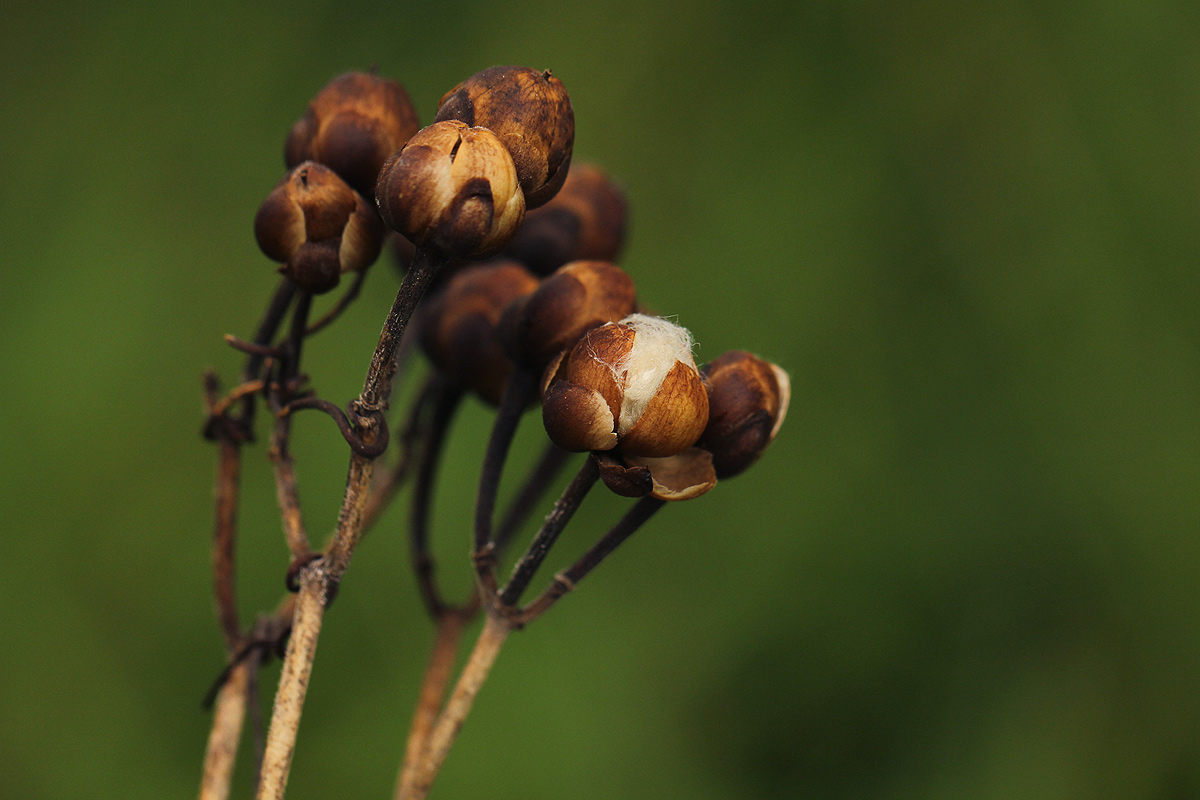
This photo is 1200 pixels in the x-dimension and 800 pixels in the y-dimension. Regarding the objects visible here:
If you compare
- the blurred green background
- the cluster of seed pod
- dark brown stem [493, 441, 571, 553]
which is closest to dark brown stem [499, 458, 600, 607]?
the cluster of seed pod

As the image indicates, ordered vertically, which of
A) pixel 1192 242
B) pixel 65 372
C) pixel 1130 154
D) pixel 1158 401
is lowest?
pixel 1158 401

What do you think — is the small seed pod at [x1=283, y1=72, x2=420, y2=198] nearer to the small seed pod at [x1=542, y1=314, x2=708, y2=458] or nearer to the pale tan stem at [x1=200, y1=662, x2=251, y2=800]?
the small seed pod at [x1=542, y1=314, x2=708, y2=458]

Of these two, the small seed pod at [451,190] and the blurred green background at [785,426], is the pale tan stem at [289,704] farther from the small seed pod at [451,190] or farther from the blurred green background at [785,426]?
the blurred green background at [785,426]

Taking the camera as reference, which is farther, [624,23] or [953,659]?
[624,23]

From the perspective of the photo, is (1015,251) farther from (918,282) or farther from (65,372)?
(65,372)

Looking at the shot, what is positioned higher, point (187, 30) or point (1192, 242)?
point (187, 30)

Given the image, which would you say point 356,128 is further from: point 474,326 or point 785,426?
point 785,426

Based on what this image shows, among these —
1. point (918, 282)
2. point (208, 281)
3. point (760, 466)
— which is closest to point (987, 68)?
point (918, 282)
